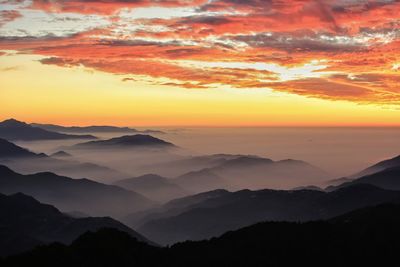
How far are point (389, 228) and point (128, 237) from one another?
91.3 m

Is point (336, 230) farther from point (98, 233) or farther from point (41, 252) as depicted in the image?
point (41, 252)

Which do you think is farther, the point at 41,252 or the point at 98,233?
the point at 98,233

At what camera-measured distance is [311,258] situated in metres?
153

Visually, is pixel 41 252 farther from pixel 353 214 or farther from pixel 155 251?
pixel 353 214

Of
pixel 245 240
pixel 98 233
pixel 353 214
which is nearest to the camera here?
pixel 98 233

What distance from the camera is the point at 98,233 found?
15238 centimetres

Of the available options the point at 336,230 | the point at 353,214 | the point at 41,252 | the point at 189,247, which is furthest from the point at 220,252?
the point at 353,214

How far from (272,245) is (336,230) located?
26.6 meters

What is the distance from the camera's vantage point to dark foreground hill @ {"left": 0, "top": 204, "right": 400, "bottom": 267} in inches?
5561

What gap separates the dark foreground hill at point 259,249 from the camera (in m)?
141

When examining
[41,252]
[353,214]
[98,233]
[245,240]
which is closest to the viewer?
[41,252]

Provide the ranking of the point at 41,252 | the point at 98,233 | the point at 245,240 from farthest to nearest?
the point at 245,240 → the point at 98,233 → the point at 41,252

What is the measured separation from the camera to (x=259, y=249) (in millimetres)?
157750

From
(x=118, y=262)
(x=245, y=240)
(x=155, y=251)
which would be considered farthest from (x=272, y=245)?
(x=118, y=262)
